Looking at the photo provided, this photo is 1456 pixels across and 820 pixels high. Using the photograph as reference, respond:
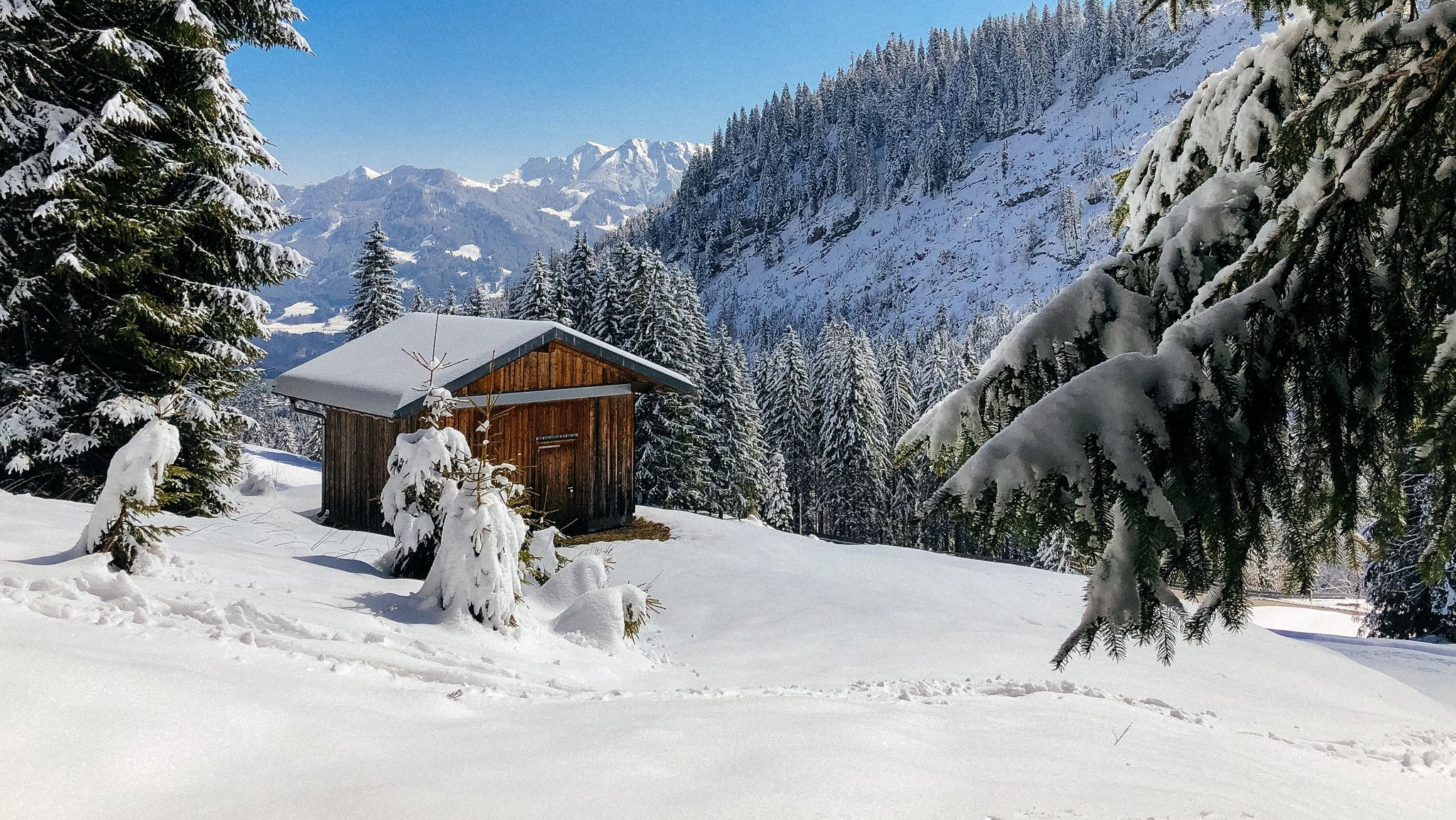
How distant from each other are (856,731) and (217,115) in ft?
40.6

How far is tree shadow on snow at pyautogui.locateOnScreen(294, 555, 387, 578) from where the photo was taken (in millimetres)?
8841

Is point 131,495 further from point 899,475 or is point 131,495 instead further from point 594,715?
point 899,475

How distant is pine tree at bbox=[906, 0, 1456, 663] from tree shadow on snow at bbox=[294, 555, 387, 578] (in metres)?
7.82

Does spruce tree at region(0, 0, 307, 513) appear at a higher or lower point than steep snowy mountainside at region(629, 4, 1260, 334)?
lower

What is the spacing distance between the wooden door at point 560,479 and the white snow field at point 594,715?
5206mm

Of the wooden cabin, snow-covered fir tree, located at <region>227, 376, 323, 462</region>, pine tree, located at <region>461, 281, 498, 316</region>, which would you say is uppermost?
pine tree, located at <region>461, 281, 498, 316</region>

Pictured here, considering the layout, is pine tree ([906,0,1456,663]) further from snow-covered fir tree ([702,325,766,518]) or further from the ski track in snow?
snow-covered fir tree ([702,325,766,518])

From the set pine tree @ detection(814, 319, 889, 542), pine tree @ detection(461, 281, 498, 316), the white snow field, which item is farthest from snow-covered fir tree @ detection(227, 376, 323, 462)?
the white snow field

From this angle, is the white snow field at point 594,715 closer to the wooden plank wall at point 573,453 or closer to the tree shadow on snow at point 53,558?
the tree shadow on snow at point 53,558

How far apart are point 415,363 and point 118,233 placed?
4945 mm

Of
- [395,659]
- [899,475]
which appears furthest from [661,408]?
[899,475]

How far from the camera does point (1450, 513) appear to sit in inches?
103

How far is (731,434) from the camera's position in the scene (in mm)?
35656

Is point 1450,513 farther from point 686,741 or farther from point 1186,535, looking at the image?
point 686,741
